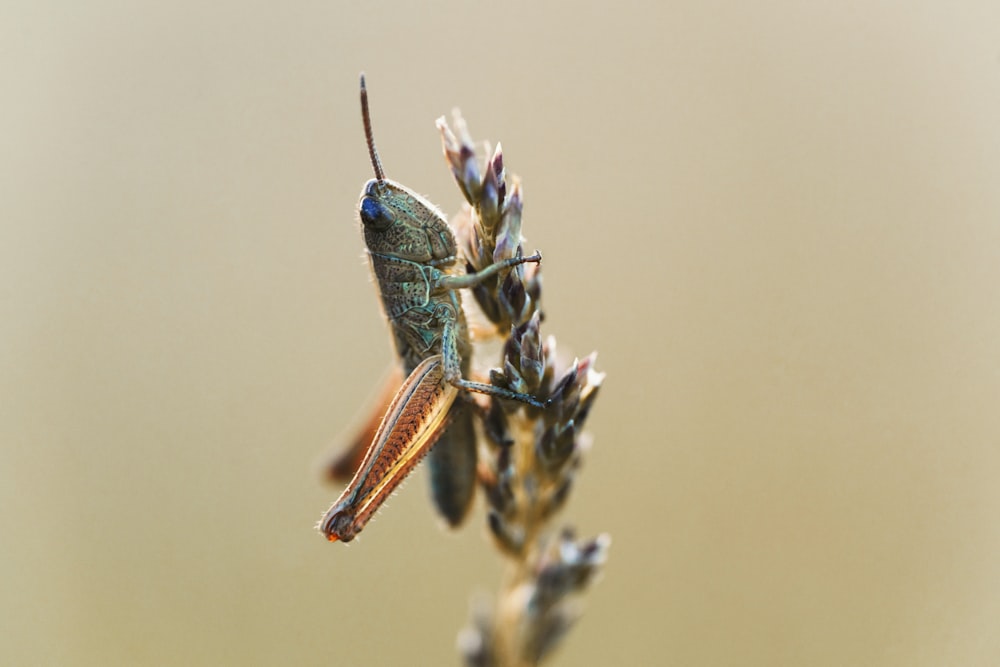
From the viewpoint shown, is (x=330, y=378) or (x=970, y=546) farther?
(x=330, y=378)

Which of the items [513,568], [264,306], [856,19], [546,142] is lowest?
[513,568]

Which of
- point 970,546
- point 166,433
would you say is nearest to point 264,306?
point 166,433

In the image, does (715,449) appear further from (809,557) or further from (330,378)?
(330,378)

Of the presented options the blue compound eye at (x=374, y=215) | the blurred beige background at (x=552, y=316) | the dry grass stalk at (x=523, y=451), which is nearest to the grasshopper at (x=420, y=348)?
the blue compound eye at (x=374, y=215)

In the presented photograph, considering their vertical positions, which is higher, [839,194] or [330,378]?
[839,194]

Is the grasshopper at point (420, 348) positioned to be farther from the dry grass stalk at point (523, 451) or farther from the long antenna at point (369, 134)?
the dry grass stalk at point (523, 451)

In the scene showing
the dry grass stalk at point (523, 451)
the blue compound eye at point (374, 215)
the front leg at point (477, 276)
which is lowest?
the dry grass stalk at point (523, 451)

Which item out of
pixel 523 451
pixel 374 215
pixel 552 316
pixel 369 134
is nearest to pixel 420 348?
pixel 374 215

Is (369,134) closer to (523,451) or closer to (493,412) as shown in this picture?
(493,412)
